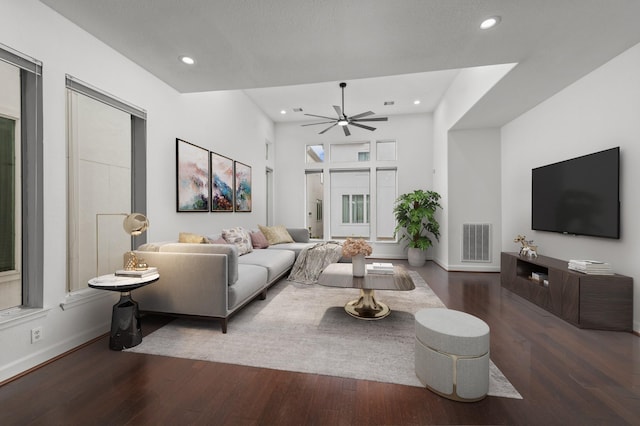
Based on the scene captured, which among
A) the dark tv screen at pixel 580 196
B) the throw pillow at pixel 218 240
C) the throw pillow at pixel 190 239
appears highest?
the dark tv screen at pixel 580 196

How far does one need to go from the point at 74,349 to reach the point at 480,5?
4.29 meters

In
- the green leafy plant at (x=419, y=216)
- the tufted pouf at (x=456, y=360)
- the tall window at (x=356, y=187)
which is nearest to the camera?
the tufted pouf at (x=456, y=360)

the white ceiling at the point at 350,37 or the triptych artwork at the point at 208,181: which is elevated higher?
the white ceiling at the point at 350,37

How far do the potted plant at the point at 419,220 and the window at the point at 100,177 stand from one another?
195 inches

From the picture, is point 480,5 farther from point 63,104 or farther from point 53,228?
point 53,228

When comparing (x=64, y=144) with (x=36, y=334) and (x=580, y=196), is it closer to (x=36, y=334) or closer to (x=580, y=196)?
(x=36, y=334)

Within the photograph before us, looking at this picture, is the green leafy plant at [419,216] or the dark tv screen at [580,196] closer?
the dark tv screen at [580,196]

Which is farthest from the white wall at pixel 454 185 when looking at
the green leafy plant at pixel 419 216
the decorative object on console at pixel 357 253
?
the decorative object on console at pixel 357 253

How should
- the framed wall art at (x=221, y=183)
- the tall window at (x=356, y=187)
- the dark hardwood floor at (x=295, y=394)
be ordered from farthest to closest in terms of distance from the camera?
the tall window at (x=356, y=187), the framed wall art at (x=221, y=183), the dark hardwood floor at (x=295, y=394)

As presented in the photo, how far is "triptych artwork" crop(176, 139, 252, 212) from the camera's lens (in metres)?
3.58

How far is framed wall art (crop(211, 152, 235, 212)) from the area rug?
1.92 m

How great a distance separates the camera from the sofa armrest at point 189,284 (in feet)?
8.23

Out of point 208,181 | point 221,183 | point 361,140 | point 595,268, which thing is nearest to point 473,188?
point 595,268

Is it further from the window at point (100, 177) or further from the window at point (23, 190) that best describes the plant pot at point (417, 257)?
the window at point (23, 190)
